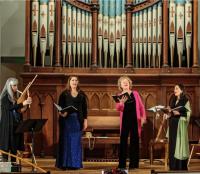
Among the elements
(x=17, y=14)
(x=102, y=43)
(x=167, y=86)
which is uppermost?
(x=17, y=14)

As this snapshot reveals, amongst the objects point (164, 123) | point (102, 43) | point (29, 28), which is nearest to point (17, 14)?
point (29, 28)

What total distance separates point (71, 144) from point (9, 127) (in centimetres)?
106

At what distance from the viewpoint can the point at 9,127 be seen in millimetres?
8062

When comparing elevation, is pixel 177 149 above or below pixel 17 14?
below

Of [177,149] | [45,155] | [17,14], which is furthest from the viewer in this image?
[17,14]

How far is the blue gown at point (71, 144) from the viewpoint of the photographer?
332 inches

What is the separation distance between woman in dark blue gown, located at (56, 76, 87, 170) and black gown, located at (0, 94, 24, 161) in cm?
76

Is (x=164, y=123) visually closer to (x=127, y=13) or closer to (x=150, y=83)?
(x=150, y=83)

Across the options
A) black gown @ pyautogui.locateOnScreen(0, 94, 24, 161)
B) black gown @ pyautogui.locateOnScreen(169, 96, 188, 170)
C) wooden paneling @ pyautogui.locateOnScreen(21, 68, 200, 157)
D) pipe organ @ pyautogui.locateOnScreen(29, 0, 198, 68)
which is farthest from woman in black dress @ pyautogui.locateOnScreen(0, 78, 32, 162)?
black gown @ pyautogui.locateOnScreen(169, 96, 188, 170)

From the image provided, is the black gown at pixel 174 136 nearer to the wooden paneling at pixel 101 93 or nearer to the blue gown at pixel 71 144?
the blue gown at pixel 71 144

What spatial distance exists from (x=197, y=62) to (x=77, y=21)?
248cm

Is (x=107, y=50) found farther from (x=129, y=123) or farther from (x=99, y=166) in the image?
(x=99, y=166)

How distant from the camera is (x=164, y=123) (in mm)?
10125

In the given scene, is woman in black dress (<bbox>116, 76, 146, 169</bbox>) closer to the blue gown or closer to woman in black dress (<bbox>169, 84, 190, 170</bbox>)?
woman in black dress (<bbox>169, 84, 190, 170</bbox>)
